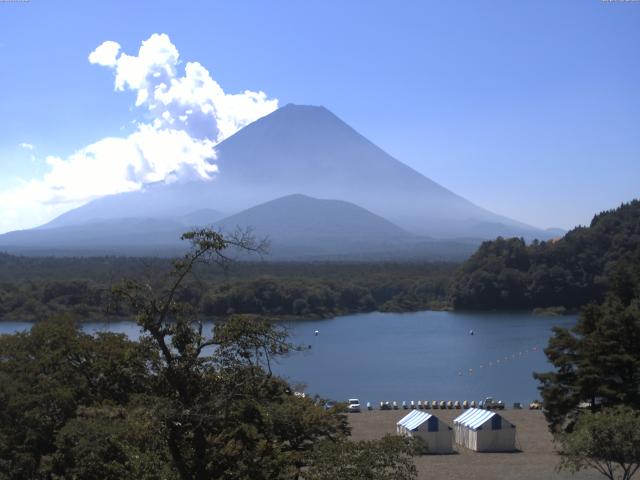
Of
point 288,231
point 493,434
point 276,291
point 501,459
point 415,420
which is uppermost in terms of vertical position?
point 288,231

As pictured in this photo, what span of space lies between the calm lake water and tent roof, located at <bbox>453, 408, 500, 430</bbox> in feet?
11.9

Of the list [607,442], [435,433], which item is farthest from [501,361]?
[607,442]

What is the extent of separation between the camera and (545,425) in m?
16.2

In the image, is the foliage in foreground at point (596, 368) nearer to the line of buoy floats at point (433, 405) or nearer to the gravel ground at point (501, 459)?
the gravel ground at point (501, 459)

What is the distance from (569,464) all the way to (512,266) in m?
39.3

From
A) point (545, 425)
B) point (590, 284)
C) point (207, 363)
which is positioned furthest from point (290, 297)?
point (207, 363)

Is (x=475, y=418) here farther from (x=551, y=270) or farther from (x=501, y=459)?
(x=551, y=270)

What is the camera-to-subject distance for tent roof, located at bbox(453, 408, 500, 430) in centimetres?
1406

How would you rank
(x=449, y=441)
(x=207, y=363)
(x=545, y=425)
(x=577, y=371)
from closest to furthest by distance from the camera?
(x=207, y=363)
(x=577, y=371)
(x=449, y=441)
(x=545, y=425)

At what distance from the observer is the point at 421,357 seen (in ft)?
97.9

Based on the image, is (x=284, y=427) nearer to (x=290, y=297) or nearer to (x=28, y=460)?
(x=28, y=460)

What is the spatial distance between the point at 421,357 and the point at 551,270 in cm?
1788

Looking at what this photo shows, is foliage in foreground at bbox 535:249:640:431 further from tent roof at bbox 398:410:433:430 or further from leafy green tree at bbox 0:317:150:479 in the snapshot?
leafy green tree at bbox 0:317:150:479

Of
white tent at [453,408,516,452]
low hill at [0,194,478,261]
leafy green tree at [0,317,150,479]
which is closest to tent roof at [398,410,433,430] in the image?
white tent at [453,408,516,452]
